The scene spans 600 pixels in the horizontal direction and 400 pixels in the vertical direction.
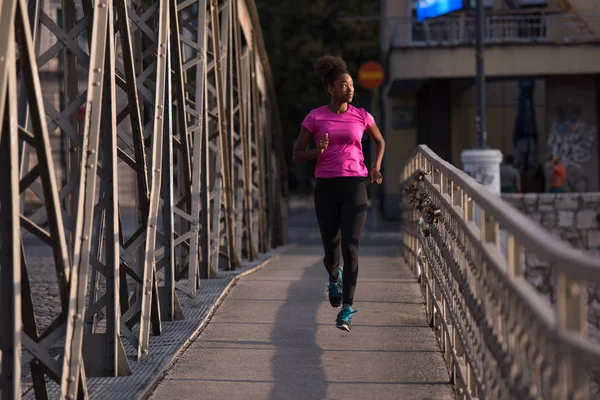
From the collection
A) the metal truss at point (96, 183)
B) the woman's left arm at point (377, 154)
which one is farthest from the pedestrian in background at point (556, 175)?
the woman's left arm at point (377, 154)

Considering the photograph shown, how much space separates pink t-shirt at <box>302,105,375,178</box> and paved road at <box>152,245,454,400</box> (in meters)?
1.04

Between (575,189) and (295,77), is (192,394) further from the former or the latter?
(295,77)

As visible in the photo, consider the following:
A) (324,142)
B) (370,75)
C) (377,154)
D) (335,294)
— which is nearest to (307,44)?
(370,75)

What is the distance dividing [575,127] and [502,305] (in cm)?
3056

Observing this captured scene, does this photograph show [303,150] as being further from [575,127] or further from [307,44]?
[307,44]

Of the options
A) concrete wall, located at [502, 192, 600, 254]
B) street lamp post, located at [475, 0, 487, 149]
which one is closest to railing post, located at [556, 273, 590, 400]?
concrete wall, located at [502, 192, 600, 254]

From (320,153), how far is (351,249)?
0.65 meters

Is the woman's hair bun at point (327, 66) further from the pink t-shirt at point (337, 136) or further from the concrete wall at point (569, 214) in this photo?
the concrete wall at point (569, 214)

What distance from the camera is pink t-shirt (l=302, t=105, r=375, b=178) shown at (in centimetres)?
830

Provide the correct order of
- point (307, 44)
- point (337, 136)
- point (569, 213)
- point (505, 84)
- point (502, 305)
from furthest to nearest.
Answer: point (307, 44), point (505, 84), point (569, 213), point (337, 136), point (502, 305)

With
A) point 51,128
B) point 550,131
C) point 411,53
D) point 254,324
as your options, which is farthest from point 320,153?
point 550,131

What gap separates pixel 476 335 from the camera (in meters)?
5.42

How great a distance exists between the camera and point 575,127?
34.2m

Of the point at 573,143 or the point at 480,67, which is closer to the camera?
A: the point at 480,67
